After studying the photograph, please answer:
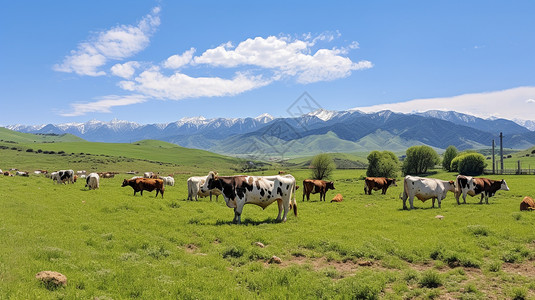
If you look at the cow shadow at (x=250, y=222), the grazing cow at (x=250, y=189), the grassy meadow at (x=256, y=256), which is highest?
the grazing cow at (x=250, y=189)

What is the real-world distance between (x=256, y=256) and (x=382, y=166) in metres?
81.5

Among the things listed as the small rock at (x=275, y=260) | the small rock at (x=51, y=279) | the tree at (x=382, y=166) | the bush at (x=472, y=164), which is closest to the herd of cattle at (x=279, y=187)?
the small rock at (x=275, y=260)

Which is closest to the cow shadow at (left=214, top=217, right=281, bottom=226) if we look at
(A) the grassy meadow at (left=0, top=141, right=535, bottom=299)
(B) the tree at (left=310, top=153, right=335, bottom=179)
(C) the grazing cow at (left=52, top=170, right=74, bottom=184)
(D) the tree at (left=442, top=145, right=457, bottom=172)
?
(A) the grassy meadow at (left=0, top=141, right=535, bottom=299)

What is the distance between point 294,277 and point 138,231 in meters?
9.68

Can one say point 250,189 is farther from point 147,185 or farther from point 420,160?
point 420,160

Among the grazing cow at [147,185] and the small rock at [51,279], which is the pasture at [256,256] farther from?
the grazing cow at [147,185]

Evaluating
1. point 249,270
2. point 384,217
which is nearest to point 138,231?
point 249,270

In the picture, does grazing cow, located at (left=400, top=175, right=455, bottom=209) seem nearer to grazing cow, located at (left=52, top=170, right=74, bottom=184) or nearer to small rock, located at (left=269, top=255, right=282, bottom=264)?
small rock, located at (left=269, top=255, right=282, bottom=264)

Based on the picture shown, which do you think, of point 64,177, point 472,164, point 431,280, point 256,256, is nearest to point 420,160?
point 472,164

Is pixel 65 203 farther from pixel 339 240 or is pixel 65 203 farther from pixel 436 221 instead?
pixel 436 221

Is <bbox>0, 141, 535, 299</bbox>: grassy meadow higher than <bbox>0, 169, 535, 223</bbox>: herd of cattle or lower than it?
lower

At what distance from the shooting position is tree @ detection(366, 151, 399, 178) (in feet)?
284

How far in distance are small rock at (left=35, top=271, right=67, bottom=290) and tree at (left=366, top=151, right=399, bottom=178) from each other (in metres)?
86.7

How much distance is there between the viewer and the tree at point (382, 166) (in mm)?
86500
